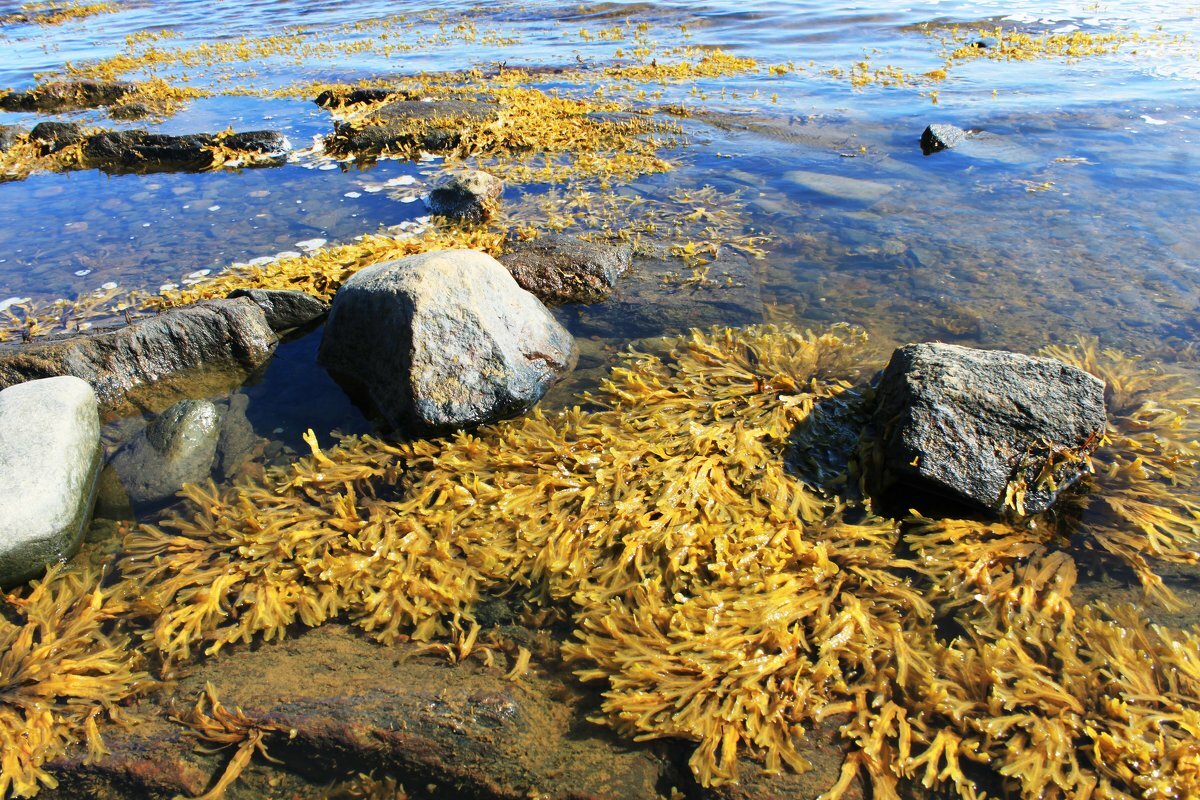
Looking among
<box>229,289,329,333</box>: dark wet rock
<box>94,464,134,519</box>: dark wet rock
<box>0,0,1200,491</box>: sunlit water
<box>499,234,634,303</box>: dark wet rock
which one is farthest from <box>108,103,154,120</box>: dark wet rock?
<box>94,464,134,519</box>: dark wet rock

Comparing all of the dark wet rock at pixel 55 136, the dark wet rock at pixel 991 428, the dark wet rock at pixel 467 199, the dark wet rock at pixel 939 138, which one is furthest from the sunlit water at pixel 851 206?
the dark wet rock at pixel 991 428

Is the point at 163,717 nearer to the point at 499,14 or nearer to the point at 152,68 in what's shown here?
the point at 152,68

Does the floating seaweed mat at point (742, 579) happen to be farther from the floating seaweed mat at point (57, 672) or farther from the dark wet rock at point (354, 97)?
the dark wet rock at point (354, 97)

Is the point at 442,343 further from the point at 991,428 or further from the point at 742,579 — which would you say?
the point at 991,428

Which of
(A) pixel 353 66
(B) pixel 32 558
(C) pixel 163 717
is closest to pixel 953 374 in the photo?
(C) pixel 163 717

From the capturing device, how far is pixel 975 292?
4754 mm

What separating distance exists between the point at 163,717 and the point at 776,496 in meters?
2.55

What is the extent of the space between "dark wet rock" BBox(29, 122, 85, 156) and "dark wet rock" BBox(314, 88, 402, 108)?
9.96 ft

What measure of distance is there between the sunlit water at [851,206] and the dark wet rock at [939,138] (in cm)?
17

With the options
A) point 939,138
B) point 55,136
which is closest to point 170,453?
point 939,138

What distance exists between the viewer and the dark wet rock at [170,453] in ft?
11.6

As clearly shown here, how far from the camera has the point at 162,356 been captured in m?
4.18

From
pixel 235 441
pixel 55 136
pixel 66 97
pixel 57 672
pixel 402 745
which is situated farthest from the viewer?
pixel 66 97

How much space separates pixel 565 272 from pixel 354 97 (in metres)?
6.86
